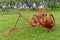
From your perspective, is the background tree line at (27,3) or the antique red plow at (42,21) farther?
the background tree line at (27,3)

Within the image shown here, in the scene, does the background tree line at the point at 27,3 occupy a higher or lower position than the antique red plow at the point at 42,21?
lower

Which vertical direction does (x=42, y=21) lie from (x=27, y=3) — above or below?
above

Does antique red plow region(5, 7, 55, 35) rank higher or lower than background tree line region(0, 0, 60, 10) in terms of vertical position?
higher

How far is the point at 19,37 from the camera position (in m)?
8.21

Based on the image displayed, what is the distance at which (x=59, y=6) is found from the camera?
55.2 ft

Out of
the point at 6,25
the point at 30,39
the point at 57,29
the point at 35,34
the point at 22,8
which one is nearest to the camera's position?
the point at 30,39

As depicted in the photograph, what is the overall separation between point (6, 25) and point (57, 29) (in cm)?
223

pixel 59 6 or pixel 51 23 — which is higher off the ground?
pixel 51 23

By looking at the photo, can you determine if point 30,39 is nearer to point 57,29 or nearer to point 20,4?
point 57,29

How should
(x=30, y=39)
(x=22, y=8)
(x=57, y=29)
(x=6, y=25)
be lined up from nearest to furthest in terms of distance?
(x=30, y=39)
(x=57, y=29)
(x=6, y=25)
(x=22, y=8)

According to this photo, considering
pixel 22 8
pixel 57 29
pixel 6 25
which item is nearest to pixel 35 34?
pixel 57 29

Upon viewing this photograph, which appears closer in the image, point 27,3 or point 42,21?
point 42,21

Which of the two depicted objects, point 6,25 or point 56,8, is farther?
point 56,8

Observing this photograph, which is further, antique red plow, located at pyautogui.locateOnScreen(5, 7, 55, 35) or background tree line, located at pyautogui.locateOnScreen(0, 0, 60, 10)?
background tree line, located at pyautogui.locateOnScreen(0, 0, 60, 10)
